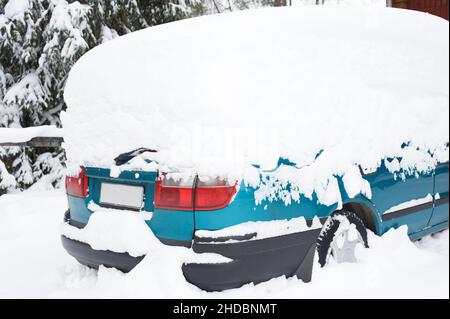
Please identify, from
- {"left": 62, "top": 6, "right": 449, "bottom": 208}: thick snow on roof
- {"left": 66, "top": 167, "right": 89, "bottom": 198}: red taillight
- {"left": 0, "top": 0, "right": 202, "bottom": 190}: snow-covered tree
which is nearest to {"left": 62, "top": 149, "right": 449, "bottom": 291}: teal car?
{"left": 66, "top": 167, "right": 89, "bottom": 198}: red taillight

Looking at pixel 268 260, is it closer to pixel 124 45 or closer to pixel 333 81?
pixel 333 81

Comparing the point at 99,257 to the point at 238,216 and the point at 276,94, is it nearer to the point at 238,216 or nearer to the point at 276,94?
the point at 238,216

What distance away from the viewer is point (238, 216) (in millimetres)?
2303

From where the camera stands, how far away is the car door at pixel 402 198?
276 cm

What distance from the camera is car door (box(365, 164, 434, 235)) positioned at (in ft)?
9.05

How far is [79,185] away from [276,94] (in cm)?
135

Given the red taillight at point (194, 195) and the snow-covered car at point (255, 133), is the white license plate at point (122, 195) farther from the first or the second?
the red taillight at point (194, 195)

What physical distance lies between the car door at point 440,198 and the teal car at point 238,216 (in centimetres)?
1

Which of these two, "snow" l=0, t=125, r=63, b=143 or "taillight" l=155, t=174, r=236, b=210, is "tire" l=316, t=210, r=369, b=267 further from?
"snow" l=0, t=125, r=63, b=143

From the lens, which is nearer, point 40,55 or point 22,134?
point 22,134

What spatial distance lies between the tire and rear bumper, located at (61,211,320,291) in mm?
138

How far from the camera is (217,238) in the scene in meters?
2.29

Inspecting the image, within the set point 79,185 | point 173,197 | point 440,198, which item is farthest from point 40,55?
point 440,198

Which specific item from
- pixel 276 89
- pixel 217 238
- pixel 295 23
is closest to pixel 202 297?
pixel 217 238
